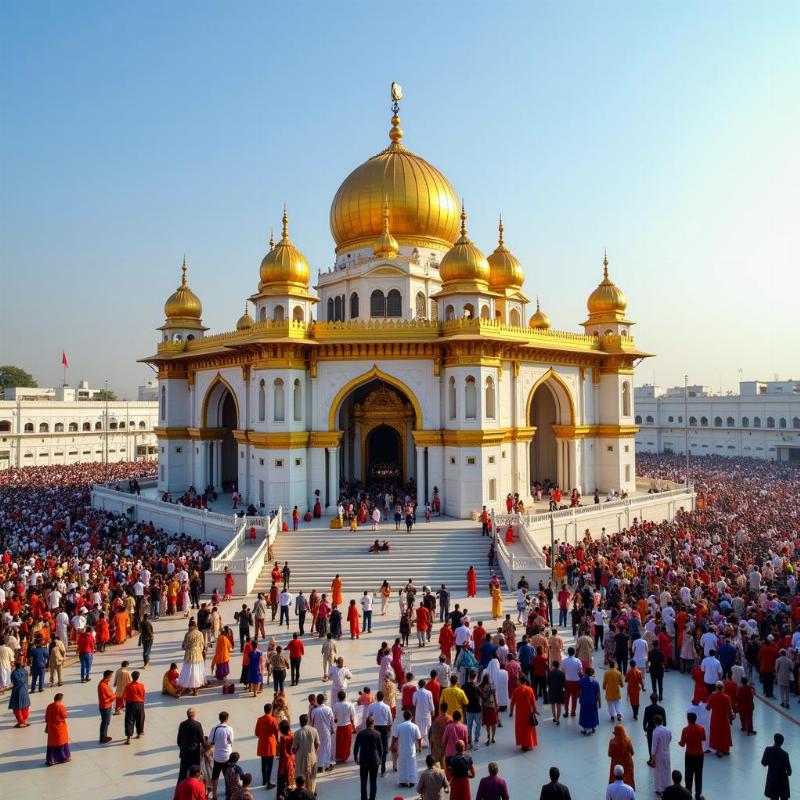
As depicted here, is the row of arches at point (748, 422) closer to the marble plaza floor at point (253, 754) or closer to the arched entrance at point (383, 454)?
the arched entrance at point (383, 454)

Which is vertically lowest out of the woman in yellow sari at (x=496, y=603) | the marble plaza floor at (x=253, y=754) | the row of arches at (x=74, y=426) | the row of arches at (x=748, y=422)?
the marble plaza floor at (x=253, y=754)

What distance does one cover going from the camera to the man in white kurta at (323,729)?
8.60 meters

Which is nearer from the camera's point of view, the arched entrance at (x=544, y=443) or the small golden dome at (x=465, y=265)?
the small golden dome at (x=465, y=265)

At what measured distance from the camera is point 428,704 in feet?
30.0

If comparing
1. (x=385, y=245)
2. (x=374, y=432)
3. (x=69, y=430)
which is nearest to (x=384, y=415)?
(x=374, y=432)

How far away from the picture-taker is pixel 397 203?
31312 mm

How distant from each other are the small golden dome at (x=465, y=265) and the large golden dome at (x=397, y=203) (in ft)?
18.7

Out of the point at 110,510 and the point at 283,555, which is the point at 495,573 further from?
the point at 110,510

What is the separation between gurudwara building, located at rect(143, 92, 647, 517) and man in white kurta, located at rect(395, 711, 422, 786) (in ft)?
53.6

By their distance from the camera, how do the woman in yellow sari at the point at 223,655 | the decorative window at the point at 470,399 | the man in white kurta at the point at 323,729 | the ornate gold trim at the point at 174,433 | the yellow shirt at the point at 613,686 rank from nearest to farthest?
1. the man in white kurta at the point at 323,729
2. the yellow shirt at the point at 613,686
3. the woman in yellow sari at the point at 223,655
4. the decorative window at the point at 470,399
5. the ornate gold trim at the point at 174,433

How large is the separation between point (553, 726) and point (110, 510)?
88.0 feet

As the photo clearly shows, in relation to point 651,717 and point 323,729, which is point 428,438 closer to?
point 323,729

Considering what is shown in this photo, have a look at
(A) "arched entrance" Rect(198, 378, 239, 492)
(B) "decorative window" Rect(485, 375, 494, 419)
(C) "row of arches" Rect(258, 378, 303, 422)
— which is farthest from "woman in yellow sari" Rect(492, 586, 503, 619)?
(A) "arched entrance" Rect(198, 378, 239, 492)

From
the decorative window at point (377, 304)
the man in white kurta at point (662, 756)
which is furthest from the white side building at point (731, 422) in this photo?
the man in white kurta at point (662, 756)
